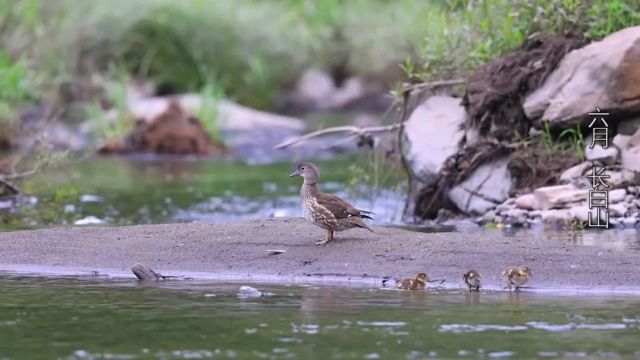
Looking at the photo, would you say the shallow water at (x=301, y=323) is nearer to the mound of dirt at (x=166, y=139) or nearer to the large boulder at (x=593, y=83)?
the large boulder at (x=593, y=83)

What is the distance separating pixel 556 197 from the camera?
1525 centimetres

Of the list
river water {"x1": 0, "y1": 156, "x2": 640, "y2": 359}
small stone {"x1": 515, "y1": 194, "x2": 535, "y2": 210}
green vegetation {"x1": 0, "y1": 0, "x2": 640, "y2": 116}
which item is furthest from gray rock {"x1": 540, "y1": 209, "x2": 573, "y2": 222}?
green vegetation {"x1": 0, "y1": 0, "x2": 640, "y2": 116}

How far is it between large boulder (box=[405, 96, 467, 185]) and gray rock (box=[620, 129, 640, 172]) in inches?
83.9

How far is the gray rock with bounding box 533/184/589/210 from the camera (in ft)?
49.9

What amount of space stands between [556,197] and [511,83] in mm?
1664

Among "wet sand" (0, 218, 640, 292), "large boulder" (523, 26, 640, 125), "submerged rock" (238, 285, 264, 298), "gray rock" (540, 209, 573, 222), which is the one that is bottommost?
"submerged rock" (238, 285, 264, 298)

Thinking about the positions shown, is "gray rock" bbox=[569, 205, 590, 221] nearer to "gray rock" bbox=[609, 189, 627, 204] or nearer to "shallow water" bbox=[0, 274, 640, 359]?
"gray rock" bbox=[609, 189, 627, 204]

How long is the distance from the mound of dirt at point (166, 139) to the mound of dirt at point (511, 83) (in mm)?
12218

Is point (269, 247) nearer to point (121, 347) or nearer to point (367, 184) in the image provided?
point (121, 347)

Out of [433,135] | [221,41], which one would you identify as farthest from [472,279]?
[221,41]

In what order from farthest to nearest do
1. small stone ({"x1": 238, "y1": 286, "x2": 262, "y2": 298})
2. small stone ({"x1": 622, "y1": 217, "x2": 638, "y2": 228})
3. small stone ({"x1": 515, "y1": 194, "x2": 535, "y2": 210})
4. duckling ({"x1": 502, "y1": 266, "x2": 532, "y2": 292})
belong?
small stone ({"x1": 515, "y1": 194, "x2": 535, "y2": 210}) < small stone ({"x1": 622, "y1": 217, "x2": 638, "y2": 228}) < duckling ({"x1": 502, "y1": 266, "x2": 532, "y2": 292}) < small stone ({"x1": 238, "y1": 286, "x2": 262, "y2": 298})

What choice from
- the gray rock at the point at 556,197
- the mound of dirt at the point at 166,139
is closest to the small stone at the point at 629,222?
the gray rock at the point at 556,197

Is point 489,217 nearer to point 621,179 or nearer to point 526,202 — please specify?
point 526,202

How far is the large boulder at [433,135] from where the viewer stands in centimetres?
1675
